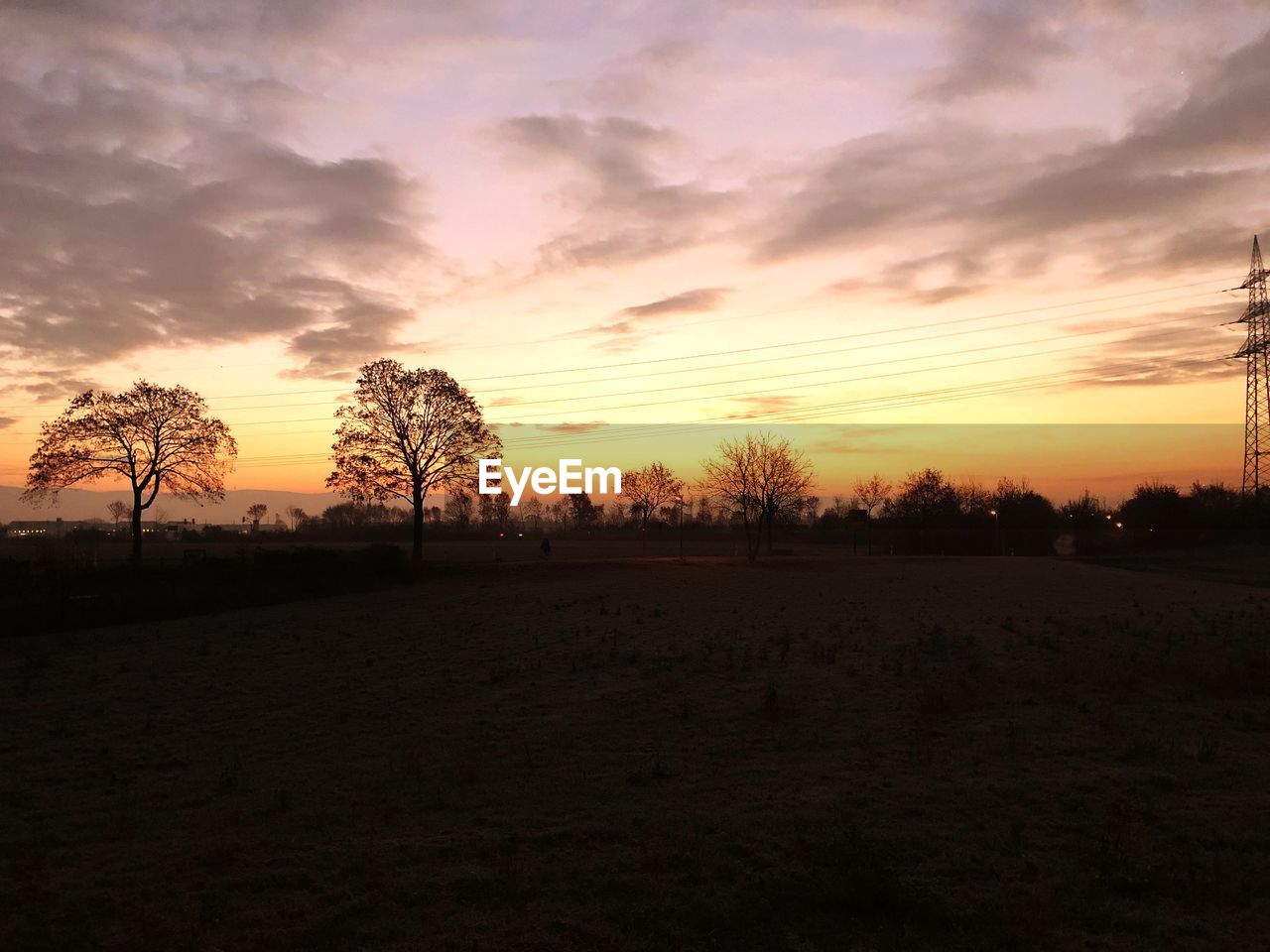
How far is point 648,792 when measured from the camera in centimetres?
1012

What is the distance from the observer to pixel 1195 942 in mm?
6227

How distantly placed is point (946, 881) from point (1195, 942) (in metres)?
1.82

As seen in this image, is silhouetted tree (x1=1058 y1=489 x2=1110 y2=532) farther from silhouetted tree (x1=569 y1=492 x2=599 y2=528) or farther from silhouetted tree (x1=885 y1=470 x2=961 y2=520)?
silhouetted tree (x1=569 y1=492 x2=599 y2=528)

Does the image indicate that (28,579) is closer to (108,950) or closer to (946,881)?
(108,950)

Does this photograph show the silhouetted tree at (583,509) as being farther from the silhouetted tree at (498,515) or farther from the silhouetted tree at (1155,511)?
the silhouetted tree at (1155,511)

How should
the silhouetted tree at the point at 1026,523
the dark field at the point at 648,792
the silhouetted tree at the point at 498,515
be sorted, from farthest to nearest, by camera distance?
the silhouetted tree at the point at 498,515
the silhouetted tree at the point at 1026,523
the dark field at the point at 648,792

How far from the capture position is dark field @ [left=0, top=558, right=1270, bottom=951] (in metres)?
6.86

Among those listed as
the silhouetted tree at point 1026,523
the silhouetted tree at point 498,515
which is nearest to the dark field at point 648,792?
the silhouetted tree at point 1026,523

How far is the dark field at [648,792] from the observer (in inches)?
270

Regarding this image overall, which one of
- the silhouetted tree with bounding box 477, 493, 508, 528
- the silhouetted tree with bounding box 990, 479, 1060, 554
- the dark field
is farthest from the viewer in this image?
the silhouetted tree with bounding box 477, 493, 508, 528

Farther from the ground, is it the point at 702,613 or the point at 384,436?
the point at 384,436

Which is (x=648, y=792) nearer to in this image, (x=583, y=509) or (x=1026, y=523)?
(x=1026, y=523)

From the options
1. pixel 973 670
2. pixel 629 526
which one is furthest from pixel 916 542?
pixel 629 526

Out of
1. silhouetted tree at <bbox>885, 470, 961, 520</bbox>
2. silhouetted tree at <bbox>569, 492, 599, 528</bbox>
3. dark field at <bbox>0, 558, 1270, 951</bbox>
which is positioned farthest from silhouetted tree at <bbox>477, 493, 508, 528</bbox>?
dark field at <bbox>0, 558, 1270, 951</bbox>
